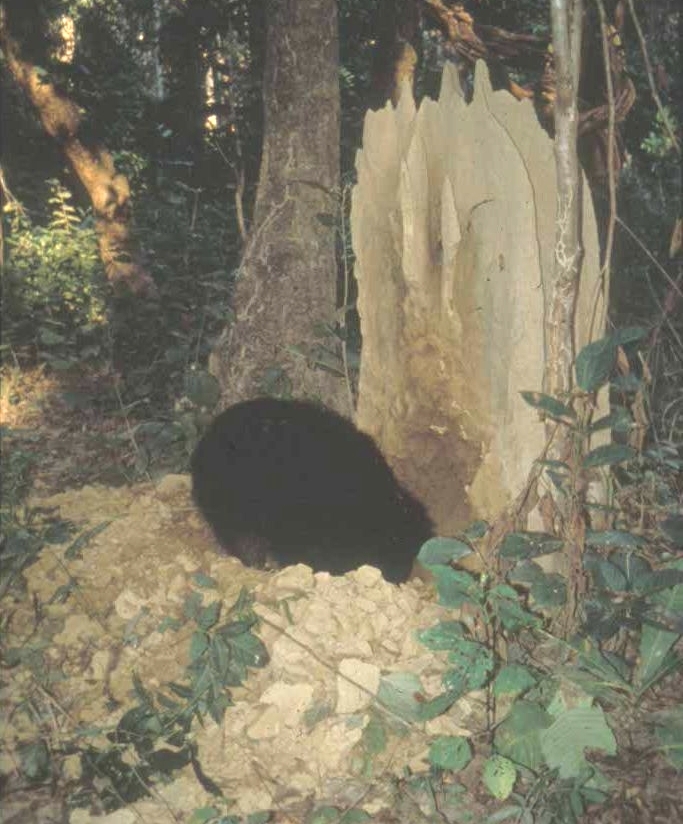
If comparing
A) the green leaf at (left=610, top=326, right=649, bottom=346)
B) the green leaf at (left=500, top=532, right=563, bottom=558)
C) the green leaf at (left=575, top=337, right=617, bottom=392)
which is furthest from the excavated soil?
the green leaf at (left=610, top=326, right=649, bottom=346)

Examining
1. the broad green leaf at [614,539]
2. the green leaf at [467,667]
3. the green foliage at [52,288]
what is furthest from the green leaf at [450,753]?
the green foliage at [52,288]

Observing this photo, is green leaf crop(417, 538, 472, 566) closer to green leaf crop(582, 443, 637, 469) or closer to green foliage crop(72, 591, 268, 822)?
green leaf crop(582, 443, 637, 469)

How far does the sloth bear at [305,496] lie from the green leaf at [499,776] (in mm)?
896

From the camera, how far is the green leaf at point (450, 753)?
2076mm

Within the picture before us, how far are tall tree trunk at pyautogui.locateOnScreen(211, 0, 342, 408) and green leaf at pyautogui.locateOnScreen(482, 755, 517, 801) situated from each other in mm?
1590

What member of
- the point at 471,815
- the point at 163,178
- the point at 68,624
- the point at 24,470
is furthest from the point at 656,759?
the point at 163,178

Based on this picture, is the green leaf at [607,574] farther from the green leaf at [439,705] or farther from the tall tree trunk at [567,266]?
the green leaf at [439,705]

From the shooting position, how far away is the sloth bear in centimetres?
296

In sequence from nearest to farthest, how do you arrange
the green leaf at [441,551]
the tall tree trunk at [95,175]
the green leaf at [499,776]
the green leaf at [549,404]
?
the green leaf at [499,776]
the green leaf at [549,404]
the green leaf at [441,551]
the tall tree trunk at [95,175]

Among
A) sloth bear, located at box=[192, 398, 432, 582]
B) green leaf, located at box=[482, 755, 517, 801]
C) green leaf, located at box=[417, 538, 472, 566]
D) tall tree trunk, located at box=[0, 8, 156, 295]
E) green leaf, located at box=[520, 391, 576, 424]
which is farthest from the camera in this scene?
tall tree trunk, located at box=[0, 8, 156, 295]

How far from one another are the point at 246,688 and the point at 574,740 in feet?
2.84

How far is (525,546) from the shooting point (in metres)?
2.25

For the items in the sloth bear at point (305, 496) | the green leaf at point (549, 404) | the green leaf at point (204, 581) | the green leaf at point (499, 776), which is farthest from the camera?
the sloth bear at point (305, 496)

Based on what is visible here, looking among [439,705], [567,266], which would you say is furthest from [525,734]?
[567,266]
